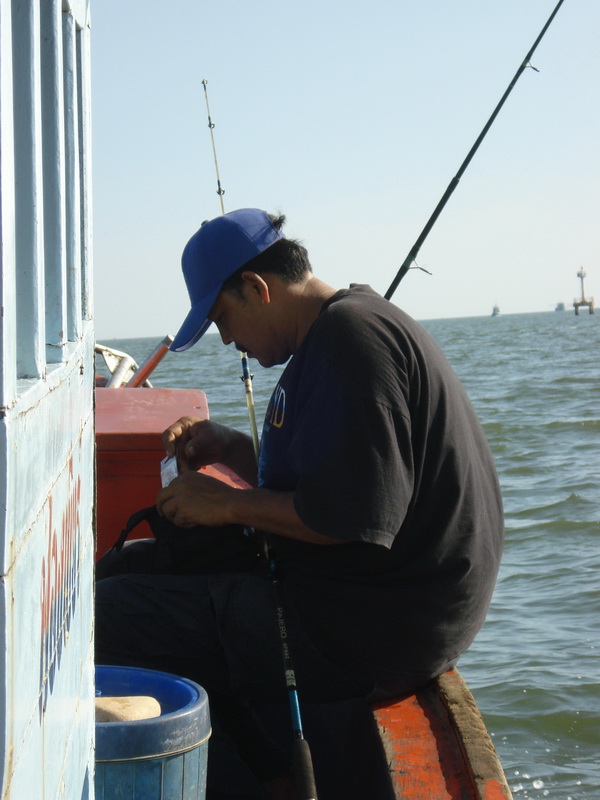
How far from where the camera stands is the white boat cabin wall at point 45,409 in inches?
30.5

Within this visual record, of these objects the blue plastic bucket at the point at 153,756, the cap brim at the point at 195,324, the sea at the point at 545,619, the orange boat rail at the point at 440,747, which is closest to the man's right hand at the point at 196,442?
the cap brim at the point at 195,324

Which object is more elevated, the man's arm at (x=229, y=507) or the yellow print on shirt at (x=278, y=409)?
the yellow print on shirt at (x=278, y=409)

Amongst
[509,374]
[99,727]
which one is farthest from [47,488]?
[509,374]

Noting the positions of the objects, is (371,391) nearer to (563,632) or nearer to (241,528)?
(241,528)

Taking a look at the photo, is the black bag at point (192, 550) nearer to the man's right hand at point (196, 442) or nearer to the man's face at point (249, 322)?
the man's right hand at point (196, 442)

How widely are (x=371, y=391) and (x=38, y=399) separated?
130 centimetres

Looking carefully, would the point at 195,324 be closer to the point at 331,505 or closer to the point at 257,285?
the point at 257,285

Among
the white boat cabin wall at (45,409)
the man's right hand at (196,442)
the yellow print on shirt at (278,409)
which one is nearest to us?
the white boat cabin wall at (45,409)

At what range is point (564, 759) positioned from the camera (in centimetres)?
445

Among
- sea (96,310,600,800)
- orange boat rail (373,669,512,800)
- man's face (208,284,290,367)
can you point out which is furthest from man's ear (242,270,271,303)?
sea (96,310,600,800)

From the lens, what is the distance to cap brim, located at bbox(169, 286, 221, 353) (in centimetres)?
279

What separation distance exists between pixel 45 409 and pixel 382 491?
123 centimetres

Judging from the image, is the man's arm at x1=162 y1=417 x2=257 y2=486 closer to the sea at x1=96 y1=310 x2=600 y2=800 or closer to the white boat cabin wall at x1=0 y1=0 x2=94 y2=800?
the white boat cabin wall at x1=0 y1=0 x2=94 y2=800

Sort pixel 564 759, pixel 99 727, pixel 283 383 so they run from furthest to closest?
pixel 564 759 → pixel 283 383 → pixel 99 727
